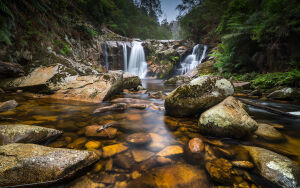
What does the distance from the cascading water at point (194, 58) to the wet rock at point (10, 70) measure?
15.3 m

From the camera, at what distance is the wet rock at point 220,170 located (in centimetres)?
115

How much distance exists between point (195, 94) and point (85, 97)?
3.18 meters

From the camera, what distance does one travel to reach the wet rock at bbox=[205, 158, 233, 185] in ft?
3.77

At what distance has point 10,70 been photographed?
4.22 m

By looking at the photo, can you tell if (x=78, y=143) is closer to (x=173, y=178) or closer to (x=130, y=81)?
(x=173, y=178)

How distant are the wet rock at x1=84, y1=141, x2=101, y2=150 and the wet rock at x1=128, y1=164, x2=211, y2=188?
71 centimetres

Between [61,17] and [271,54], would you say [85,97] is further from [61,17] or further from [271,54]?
[271,54]

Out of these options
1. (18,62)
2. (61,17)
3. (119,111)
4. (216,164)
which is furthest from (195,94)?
(61,17)

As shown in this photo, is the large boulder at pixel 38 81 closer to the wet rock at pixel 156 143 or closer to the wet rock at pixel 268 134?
the wet rock at pixel 156 143

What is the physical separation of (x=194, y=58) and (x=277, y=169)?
18218 millimetres

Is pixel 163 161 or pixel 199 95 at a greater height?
pixel 199 95

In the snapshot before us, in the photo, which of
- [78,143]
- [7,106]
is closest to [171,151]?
[78,143]

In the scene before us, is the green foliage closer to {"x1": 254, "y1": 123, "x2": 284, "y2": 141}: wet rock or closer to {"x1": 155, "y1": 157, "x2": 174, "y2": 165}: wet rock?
{"x1": 254, "y1": 123, "x2": 284, "y2": 141}: wet rock

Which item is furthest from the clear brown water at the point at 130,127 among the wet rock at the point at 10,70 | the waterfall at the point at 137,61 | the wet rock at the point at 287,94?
the waterfall at the point at 137,61
